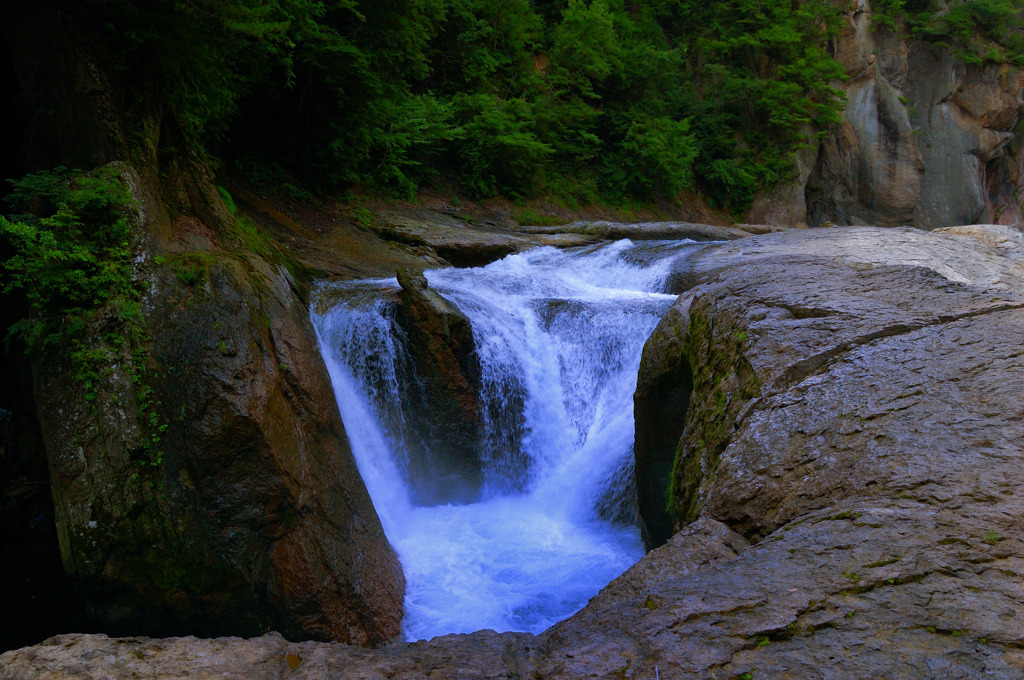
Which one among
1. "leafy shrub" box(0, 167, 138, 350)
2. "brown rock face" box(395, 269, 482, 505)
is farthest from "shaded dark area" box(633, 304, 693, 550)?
"leafy shrub" box(0, 167, 138, 350)

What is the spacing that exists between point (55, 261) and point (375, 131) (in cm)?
940

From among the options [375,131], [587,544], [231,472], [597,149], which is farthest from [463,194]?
[231,472]

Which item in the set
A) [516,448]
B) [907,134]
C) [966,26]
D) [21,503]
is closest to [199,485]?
[21,503]

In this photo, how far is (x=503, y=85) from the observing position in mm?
18656

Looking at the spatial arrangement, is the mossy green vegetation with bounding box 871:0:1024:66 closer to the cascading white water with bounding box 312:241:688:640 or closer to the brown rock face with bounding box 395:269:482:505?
the cascading white water with bounding box 312:241:688:640

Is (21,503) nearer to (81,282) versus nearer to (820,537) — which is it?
(81,282)

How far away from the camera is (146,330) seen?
4797 millimetres

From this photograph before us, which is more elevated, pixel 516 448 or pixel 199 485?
pixel 199 485

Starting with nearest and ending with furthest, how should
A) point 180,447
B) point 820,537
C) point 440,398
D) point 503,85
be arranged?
point 820,537 → point 180,447 → point 440,398 → point 503,85

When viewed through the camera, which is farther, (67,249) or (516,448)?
(516,448)

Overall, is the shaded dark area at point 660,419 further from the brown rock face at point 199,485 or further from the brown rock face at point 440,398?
the brown rock face at point 440,398

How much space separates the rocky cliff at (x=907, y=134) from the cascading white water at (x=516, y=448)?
17.9m

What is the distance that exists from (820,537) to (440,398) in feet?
19.0

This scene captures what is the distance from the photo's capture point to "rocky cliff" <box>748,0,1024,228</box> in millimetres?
23938
